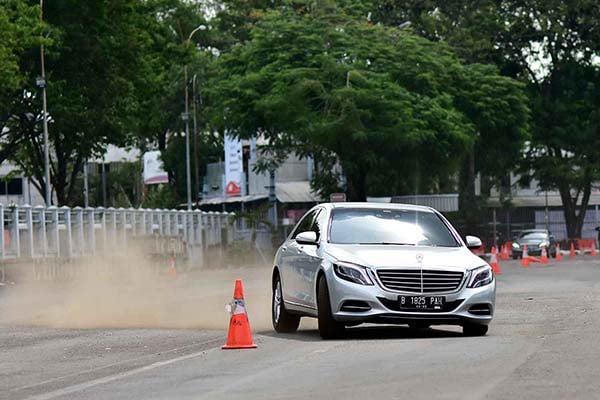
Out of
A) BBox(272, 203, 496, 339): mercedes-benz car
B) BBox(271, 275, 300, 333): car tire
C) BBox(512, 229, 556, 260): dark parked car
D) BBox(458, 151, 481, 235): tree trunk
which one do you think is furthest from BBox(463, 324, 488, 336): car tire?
BBox(458, 151, 481, 235): tree trunk

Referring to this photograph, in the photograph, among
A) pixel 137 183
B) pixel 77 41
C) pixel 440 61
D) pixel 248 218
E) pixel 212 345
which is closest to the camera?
pixel 212 345

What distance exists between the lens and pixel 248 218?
228 ft

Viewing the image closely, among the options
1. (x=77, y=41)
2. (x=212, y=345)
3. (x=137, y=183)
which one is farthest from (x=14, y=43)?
(x=137, y=183)

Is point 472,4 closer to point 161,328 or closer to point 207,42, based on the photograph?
point 207,42

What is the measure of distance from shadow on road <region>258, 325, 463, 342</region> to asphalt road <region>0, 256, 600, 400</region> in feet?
0.06

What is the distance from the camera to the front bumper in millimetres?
16594

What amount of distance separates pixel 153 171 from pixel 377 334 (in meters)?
76.5

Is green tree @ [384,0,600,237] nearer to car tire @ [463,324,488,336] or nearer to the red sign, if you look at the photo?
the red sign

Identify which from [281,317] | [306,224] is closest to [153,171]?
[306,224]

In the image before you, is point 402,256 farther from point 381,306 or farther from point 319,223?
point 319,223

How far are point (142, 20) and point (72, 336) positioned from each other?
4208 cm

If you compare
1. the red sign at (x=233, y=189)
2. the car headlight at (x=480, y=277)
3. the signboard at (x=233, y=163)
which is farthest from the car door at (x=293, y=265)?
the red sign at (x=233, y=189)

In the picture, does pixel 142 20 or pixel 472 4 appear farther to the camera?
pixel 472 4

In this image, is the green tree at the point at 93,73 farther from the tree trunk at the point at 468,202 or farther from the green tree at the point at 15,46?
the tree trunk at the point at 468,202
